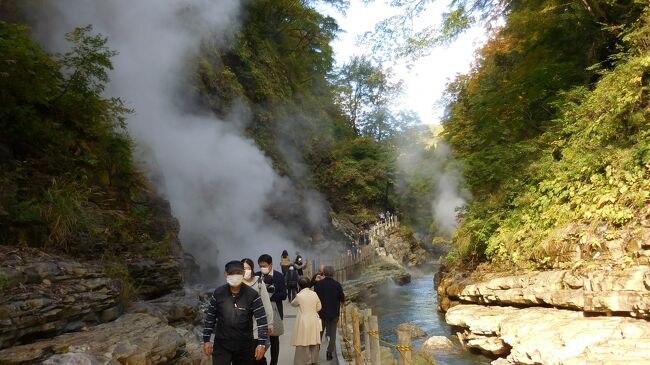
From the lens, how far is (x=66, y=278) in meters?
5.73

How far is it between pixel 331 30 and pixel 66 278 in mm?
27523

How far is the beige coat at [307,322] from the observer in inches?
223

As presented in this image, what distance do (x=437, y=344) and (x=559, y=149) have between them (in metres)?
5.54

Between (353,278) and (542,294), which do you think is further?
(353,278)

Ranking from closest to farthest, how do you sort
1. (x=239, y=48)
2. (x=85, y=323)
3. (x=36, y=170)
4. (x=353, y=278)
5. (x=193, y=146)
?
1. (x=85, y=323)
2. (x=36, y=170)
3. (x=193, y=146)
4. (x=353, y=278)
5. (x=239, y=48)

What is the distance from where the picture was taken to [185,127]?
63.6ft

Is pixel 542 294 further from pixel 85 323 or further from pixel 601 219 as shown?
pixel 85 323

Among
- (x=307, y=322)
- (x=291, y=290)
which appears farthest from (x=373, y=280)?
(x=307, y=322)

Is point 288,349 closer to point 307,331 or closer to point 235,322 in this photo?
point 307,331

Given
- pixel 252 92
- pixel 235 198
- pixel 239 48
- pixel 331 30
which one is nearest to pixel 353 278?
pixel 235 198

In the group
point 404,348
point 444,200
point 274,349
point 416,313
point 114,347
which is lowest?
point 416,313

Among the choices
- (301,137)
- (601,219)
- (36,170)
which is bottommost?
(601,219)

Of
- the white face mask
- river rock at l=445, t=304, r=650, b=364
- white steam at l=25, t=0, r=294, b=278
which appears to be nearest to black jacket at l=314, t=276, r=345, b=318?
the white face mask

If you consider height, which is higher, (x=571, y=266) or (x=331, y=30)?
(x=331, y=30)
